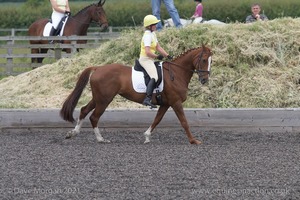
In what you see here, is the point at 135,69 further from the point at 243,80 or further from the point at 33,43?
the point at 33,43

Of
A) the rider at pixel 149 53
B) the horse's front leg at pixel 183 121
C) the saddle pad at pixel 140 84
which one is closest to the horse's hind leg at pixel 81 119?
the saddle pad at pixel 140 84

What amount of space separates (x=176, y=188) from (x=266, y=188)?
2.94ft

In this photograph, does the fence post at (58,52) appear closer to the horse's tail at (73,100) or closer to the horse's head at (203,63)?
the horse's tail at (73,100)

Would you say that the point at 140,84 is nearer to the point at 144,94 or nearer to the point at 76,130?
the point at 144,94

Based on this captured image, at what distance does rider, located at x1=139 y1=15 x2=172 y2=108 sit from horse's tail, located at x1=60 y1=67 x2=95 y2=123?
87cm

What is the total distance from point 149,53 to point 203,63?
2.68 ft

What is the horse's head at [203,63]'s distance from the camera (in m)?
12.2

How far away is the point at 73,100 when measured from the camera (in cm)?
1259

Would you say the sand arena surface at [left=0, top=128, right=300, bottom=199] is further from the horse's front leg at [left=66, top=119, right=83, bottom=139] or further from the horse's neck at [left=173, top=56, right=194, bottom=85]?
the horse's neck at [left=173, top=56, right=194, bottom=85]

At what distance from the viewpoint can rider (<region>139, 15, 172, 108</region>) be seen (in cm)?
1212

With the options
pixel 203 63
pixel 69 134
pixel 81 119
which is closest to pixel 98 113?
pixel 81 119

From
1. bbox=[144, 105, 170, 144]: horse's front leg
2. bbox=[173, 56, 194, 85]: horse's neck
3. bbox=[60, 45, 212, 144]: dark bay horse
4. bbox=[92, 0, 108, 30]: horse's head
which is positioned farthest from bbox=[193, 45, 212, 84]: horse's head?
bbox=[92, 0, 108, 30]: horse's head

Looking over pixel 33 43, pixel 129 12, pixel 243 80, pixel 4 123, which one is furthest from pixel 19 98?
pixel 129 12

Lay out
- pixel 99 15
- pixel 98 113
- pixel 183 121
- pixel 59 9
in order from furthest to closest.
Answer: pixel 99 15
pixel 59 9
pixel 98 113
pixel 183 121
